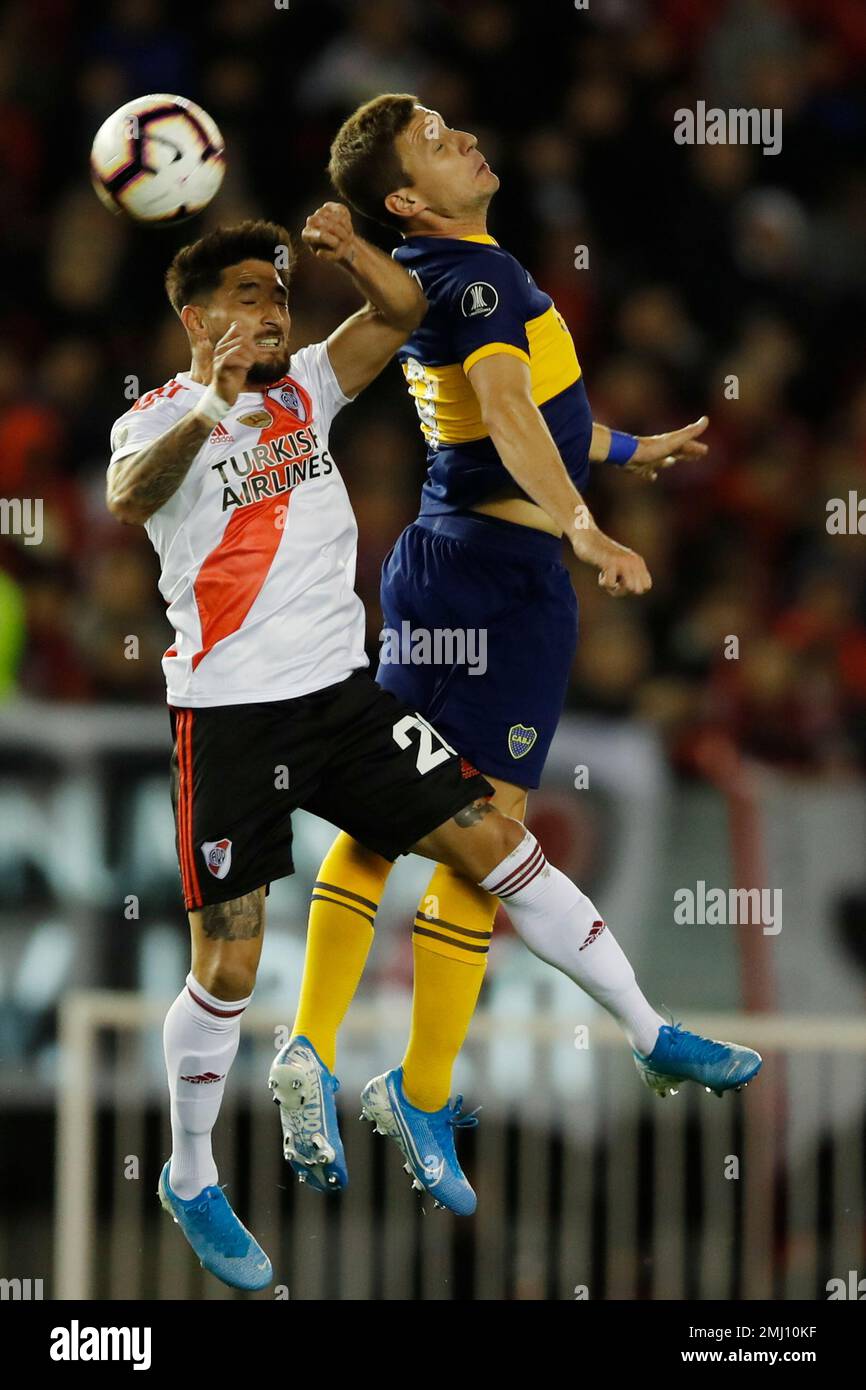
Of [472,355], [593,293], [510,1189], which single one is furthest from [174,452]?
[593,293]

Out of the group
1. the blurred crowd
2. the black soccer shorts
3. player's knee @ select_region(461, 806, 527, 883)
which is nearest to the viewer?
the black soccer shorts

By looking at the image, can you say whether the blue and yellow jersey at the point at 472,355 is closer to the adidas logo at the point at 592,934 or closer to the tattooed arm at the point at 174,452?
the tattooed arm at the point at 174,452

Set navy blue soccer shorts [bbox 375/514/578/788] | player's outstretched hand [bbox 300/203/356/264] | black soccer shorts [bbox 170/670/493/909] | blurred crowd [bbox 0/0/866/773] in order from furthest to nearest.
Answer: blurred crowd [bbox 0/0/866/773]
navy blue soccer shorts [bbox 375/514/578/788]
black soccer shorts [bbox 170/670/493/909]
player's outstretched hand [bbox 300/203/356/264]

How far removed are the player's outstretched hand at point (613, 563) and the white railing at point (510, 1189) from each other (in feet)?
9.68

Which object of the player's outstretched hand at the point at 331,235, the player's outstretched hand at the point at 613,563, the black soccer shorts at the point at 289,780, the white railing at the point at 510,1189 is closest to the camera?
the player's outstretched hand at the point at 613,563

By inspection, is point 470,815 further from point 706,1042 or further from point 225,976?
point 706,1042

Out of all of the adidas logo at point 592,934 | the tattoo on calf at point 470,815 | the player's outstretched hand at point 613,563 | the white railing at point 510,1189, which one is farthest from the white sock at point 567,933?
the white railing at point 510,1189

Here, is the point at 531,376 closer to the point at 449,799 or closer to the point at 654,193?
the point at 449,799

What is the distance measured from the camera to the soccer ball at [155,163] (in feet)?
16.2

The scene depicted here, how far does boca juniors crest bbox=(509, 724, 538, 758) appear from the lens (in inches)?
202

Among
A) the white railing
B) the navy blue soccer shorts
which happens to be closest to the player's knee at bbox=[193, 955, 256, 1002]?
the navy blue soccer shorts

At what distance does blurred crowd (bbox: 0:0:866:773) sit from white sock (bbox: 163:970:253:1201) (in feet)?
9.75

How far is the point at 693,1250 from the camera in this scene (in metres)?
7.20

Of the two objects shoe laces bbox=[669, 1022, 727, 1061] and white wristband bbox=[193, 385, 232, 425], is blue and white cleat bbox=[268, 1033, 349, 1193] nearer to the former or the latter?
shoe laces bbox=[669, 1022, 727, 1061]
